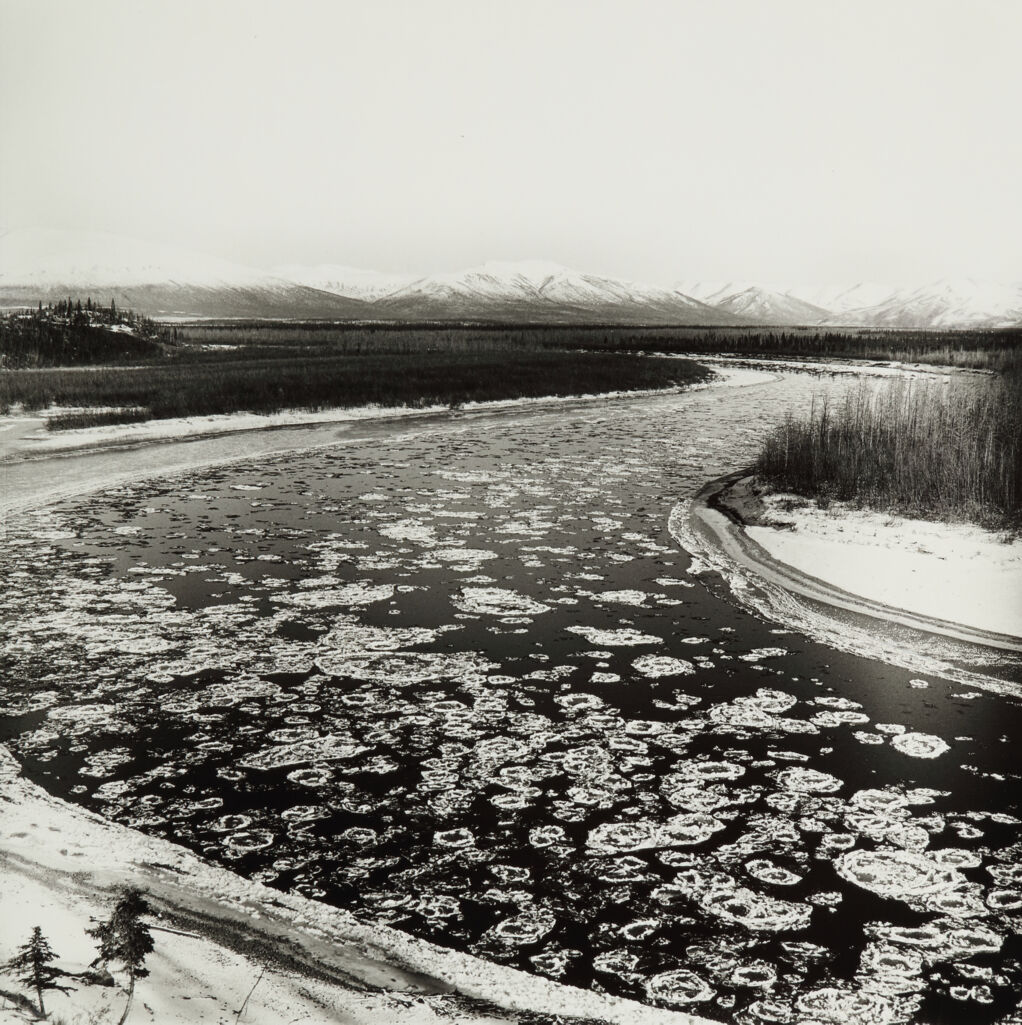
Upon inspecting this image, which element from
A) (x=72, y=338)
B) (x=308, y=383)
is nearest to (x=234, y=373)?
(x=308, y=383)

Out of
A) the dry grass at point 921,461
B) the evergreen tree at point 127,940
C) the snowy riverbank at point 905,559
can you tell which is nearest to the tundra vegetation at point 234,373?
the dry grass at point 921,461

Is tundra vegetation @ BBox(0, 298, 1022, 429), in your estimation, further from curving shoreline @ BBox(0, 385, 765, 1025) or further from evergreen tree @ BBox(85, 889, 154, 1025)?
evergreen tree @ BBox(85, 889, 154, 1025)

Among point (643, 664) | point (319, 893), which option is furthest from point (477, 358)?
point (319, 893)

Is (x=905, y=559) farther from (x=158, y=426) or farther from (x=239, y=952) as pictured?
(x=158, y=426)

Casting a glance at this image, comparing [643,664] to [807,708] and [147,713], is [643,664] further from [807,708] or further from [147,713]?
[147,713]

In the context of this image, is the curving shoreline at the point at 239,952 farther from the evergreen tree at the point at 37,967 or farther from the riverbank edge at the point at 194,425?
the riverbank edge at the point at 194,425
